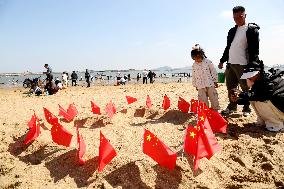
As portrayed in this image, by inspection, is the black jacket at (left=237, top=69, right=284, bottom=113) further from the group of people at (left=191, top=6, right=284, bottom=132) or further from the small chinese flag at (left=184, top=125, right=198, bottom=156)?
the small chinese flag at (left=184, top=125, right=198, bottom=156)

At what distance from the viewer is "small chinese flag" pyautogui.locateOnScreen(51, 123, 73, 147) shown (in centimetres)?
429

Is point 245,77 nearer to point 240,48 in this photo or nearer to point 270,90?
point 270,90

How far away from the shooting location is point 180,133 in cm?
483

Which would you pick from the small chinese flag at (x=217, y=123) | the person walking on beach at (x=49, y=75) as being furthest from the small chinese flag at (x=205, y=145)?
the person walking on beach at (x=49, y=75)

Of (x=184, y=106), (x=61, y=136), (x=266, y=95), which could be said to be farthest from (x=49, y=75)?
(x=266, y=95)

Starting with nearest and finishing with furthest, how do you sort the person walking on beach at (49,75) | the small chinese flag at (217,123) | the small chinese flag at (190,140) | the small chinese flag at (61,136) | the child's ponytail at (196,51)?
the small chinese flag at (190,140), the small chinese flag at (61,136), the small chinese flag at (217,123), the child's ponytail at (196,51), the person walking on beach at (49,75)

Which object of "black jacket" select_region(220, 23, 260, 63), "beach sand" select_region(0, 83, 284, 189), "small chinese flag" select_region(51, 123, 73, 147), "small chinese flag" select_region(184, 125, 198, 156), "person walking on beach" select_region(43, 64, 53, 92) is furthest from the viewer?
"person walking on beach" select_region(43, 64, 53, 92)

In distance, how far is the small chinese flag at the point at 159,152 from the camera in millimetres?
3418

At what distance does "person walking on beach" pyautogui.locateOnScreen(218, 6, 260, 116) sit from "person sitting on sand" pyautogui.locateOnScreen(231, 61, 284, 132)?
0.67 m

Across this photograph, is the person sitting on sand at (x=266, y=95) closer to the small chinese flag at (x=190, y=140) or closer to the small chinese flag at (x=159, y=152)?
the small chinese flag at (x=190, y=140)

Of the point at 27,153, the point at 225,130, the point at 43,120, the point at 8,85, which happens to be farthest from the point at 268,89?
the point at 8,85

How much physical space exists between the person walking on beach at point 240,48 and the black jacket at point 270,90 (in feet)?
2.36

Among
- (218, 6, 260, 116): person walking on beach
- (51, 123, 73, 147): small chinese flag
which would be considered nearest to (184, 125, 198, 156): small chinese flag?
(51, 123, 73, 147): small chinese flag

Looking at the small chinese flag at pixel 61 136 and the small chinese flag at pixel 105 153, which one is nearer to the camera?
the small chinese flag at pixel 105 153
